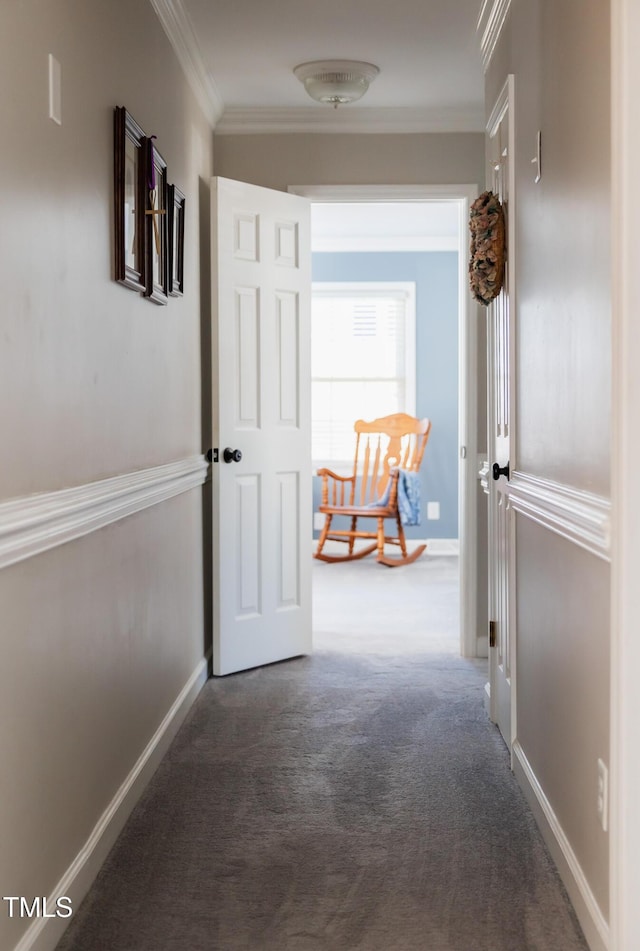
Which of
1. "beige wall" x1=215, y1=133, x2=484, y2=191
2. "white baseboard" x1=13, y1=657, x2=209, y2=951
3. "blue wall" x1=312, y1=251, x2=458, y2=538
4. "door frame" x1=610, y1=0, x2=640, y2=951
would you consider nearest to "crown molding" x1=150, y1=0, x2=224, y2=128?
"beige wall" x1=215, y1=133, x2=484, y2=191

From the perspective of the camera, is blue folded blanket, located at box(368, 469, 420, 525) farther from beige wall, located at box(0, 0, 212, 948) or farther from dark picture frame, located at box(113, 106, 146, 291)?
dark picture frame, located at box(113, 106, 146, 291)

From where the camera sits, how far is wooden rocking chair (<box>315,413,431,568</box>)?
282 inches

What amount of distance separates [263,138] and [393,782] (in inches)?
117

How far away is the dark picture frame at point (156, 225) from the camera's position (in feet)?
9.29

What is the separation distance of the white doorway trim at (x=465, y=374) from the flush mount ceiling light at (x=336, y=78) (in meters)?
0.46

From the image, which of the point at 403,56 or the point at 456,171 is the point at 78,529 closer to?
the point at 403,56

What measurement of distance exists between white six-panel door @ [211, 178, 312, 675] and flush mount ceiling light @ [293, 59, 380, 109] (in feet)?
1.51

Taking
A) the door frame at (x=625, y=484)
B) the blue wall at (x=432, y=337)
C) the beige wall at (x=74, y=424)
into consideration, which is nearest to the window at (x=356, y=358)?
the blue wall at (x=432, y=337)

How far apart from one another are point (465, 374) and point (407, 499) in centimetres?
274

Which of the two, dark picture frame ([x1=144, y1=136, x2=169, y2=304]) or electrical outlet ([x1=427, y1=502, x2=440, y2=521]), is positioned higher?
dark picture frame ([x1=144, y1=136, x2=169, y2=304])

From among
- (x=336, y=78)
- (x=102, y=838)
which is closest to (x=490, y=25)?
(x=336, y=78)

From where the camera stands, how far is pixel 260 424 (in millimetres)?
4254

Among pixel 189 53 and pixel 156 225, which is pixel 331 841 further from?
pixel 189 53

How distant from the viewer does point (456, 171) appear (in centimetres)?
450
